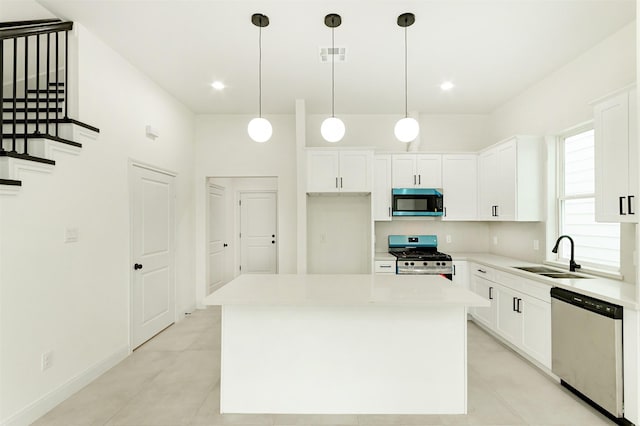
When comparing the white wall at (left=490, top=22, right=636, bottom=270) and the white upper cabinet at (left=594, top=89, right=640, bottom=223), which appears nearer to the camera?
the white upper cabinet at (left=594, top=89, right=640, bottom=223)

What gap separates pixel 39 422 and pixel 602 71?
17.4ft

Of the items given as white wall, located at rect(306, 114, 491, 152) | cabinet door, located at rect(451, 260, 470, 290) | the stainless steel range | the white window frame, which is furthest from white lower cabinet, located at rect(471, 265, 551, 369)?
white wall, located at rect(306, 114, 491, 152)

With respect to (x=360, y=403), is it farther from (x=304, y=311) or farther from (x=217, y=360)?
(x=217, y=360)

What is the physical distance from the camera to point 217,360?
3.23m

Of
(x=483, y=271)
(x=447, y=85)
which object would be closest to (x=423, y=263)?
(x=483, y=271)

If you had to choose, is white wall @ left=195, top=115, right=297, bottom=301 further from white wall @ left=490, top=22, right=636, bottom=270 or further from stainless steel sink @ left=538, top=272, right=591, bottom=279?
stainless steel sink @ left=538, top=272, right=591, bottom=279

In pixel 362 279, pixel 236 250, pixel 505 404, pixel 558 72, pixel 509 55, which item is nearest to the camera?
pixel 505 404

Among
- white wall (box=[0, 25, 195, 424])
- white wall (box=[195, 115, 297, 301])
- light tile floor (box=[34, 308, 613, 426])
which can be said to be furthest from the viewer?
white wall (box=[195, 115, 297, 301])

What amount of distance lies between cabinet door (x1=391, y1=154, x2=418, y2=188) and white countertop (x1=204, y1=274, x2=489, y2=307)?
6.81 ft

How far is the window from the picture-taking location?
295 cm

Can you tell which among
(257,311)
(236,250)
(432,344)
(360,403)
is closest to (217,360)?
(257,311)

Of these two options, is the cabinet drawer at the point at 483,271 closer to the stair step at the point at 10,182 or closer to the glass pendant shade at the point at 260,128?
the glass pendant shade at the point at 260,128

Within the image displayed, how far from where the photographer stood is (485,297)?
397 centimetres

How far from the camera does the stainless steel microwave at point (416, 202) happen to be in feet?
14.9
